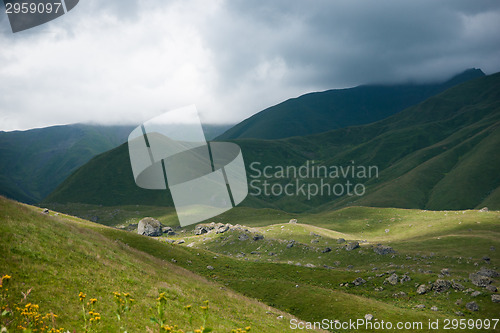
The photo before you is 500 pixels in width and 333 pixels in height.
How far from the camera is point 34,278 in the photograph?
51.3ft

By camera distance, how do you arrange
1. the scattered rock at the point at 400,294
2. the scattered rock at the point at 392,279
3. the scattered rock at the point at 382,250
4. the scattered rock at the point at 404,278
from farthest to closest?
the scattered rock at the point at 382,250 < the scattered rock at the point at 392,279 < the scattered rock at the point at 404,278 < the scattered rock at the point at 400,294

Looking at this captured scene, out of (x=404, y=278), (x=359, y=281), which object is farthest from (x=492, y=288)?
(x=359, y=281)

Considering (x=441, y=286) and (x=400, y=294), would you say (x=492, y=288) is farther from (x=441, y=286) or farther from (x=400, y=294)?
(x=400, y=294)

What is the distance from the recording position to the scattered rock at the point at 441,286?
124ft

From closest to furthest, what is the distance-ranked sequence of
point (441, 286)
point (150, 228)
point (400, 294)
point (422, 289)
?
point (441, 286)
point (422, 289)
point (400, 294)
point (150, 228)

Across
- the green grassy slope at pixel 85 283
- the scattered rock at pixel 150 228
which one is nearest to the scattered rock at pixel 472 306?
the green grassy slope at pixel 85 283

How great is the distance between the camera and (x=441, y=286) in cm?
3809

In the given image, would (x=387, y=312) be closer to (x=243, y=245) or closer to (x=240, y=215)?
(x=243, y=245)

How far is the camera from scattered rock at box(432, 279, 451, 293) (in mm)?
37750

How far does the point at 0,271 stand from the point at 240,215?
121 meters

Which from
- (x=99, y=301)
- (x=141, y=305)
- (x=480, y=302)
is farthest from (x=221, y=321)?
(x=480, y=302)

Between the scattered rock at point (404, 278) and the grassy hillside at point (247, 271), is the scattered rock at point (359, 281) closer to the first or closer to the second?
the grassy hillside at point (247, 271)

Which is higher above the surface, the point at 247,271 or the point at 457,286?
the point at 247,271

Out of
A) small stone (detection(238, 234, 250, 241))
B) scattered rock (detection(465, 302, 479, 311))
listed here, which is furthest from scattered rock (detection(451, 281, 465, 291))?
small stone (detection(238, 234, 250, 241))
